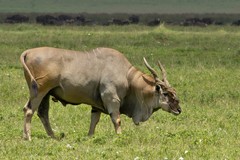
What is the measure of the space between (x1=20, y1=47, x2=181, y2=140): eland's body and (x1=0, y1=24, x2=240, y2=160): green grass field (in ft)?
1.00

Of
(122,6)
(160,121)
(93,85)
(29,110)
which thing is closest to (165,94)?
(93,85)

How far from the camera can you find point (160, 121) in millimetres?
12430

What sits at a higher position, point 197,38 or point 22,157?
point 22,157

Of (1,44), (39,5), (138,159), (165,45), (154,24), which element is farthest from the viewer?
(39,5)

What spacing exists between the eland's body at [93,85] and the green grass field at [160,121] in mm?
304

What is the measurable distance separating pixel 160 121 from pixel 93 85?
6.04ft

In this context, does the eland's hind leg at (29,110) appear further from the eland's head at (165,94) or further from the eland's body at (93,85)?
the eland's head at (165,94)

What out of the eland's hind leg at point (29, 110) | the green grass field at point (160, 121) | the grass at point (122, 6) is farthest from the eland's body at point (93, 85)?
the grass at point (122, 6)

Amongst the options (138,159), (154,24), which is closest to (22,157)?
(138,159)

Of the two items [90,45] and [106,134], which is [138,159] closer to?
[106,134]

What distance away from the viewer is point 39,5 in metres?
63.8

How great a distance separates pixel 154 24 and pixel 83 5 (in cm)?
2694

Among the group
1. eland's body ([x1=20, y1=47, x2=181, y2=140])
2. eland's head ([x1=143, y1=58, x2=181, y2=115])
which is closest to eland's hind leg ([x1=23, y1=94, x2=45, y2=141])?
eland's body ([x1=20, y1=47, x2=181, y2=140])

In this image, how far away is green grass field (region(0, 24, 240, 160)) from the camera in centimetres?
951
